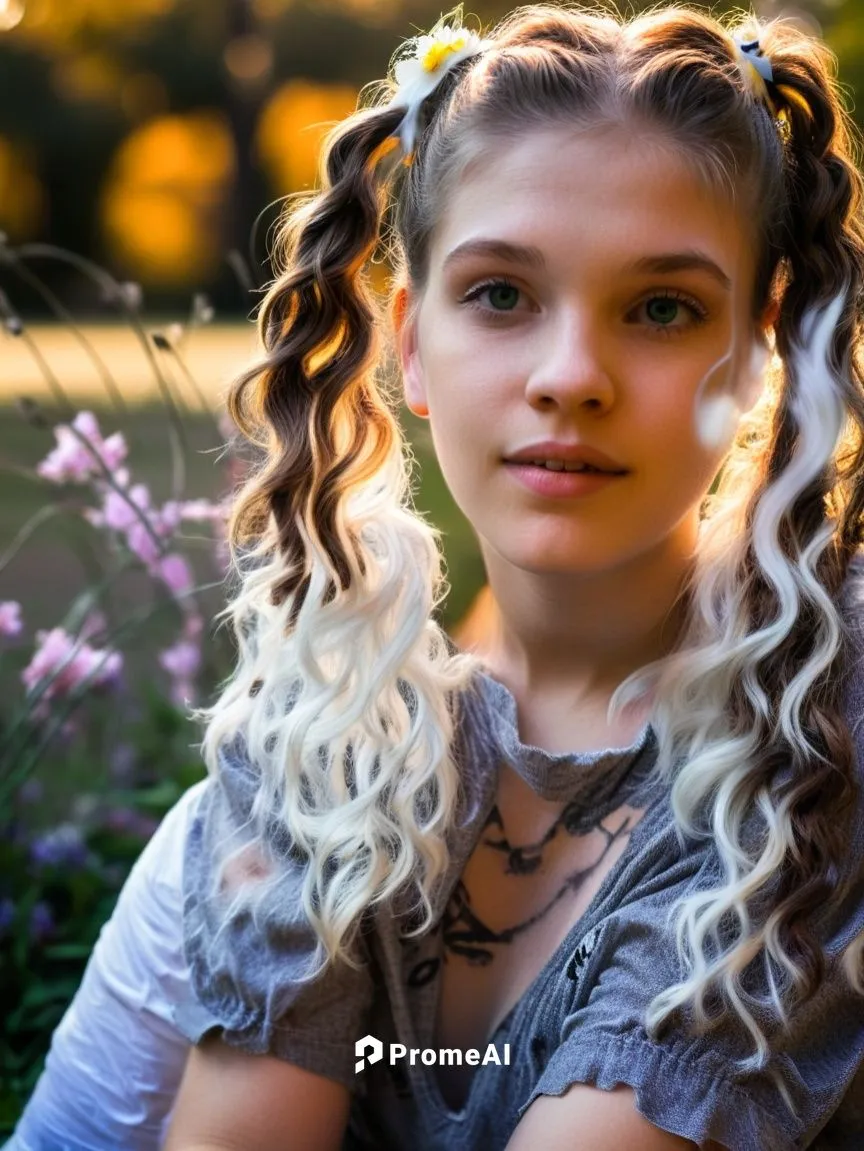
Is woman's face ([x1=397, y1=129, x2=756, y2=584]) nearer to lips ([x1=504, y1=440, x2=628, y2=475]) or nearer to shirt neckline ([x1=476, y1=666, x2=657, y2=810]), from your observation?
lips ([x1=504, y1=440, x2=628, y2=475])

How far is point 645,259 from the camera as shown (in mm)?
1506

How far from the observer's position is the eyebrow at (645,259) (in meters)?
1.51

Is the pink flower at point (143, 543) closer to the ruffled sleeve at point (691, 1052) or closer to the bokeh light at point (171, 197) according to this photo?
the ruffled sleeve at point (691, 1052)

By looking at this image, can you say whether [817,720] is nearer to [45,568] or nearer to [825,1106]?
[825,1106]

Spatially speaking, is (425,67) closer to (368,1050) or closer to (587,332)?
(587,332)

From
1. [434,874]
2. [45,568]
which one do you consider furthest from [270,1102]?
[45,568]

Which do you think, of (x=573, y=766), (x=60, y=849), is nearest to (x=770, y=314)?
(x=573, y=766)

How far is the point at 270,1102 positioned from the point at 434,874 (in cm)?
31

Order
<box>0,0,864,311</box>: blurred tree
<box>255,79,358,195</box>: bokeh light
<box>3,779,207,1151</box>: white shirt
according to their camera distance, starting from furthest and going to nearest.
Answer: <box>0,0,864,311</box>: blurred tree, <box>255,79,358,195</box>: bokeh light, <box>3,779,207,1151</box>: white shirt

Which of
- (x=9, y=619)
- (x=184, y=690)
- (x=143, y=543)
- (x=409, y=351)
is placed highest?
(x=409, y=351)

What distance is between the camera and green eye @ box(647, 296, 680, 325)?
1546mm

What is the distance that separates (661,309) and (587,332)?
0.31 feet

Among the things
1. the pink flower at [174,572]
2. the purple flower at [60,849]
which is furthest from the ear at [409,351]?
the purple flower at [60,849]

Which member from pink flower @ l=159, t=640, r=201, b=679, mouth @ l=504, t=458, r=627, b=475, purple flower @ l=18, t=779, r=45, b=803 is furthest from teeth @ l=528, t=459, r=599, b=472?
purple flower @ l=18, t=779, r=45, b=803
